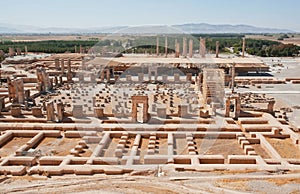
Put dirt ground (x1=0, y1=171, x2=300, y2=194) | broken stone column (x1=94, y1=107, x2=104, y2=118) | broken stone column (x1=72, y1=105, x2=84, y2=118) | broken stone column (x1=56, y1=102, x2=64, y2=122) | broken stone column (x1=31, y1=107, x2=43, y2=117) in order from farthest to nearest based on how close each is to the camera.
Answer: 1. broken stone column (x1=31, y1=107, x2=43, y2=117)
2. broken stone column (x1=72, y1=105, x2=84, y2=118)
3. broken stone column (x1=94, y1=107, x2=104, y2=118)
4. broken stone column (x1=56, y1=102, x2=64, y2=122)
5. dirt ground (x1=0, y1=171, x2=300, y2=194)

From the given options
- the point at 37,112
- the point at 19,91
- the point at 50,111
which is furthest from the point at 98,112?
the point at 19,91

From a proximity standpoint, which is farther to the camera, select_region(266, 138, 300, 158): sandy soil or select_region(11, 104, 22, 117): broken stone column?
select_region(11, 104, 22, 117): broken stone column

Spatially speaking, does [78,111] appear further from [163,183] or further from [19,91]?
[163,183]

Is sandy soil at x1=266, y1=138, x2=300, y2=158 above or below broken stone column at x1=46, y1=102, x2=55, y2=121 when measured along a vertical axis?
below

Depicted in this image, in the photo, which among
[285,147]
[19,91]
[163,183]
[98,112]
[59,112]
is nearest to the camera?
[163,183]

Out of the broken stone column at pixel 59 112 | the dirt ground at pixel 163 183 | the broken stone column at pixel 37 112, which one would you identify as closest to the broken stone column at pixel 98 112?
the broken stone column at pixel 59 112

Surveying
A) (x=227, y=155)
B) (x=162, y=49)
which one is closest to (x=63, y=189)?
(x=227, y=155)

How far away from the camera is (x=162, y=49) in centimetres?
7038

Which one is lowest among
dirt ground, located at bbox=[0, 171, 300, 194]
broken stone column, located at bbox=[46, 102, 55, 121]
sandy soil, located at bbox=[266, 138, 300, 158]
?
sandy soil, located at bbox=[266, 138, 300, 158]

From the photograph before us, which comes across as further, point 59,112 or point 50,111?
point 59,112

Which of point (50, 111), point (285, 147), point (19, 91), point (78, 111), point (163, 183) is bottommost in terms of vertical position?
point (285, 147)

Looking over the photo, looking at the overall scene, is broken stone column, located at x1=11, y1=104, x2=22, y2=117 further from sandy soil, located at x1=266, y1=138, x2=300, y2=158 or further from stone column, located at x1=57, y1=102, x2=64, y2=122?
sandy soil, located at x1=266, y1=138, x2=300, y2=158

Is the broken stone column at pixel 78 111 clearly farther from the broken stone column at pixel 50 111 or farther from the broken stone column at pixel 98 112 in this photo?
the broken stone column at pixel 50 111

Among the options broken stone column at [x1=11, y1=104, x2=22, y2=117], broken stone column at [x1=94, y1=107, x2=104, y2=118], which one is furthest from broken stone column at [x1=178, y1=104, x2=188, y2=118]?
broken stone column at [x1=11, y1=104, x2=22, y2=117]
